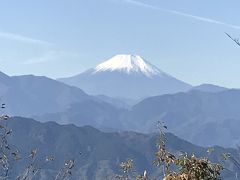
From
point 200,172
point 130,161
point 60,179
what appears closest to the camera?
point 200,172

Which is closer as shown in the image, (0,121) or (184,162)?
(184,162)

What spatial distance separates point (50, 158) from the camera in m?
14.9

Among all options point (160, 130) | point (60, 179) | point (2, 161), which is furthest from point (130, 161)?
point (2, 161)

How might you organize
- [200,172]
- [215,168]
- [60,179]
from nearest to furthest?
[200,172], [215,168], [60,179]

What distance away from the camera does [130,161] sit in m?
17.2

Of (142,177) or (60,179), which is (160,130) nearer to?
(142,177)

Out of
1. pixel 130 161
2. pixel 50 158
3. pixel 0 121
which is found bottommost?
pixel 130 161

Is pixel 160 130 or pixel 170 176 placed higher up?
pixel 170 176

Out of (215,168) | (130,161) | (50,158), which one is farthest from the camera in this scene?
(130,161)

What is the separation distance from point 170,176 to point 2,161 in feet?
13.7

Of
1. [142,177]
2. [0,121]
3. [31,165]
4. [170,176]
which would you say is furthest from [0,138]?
[170,176]

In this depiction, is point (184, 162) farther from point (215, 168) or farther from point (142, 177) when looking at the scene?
point (142, 177)

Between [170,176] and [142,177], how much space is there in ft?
9.66

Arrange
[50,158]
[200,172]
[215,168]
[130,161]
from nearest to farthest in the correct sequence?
[200,172] → [215,168] → [50,158] → [130,161]
